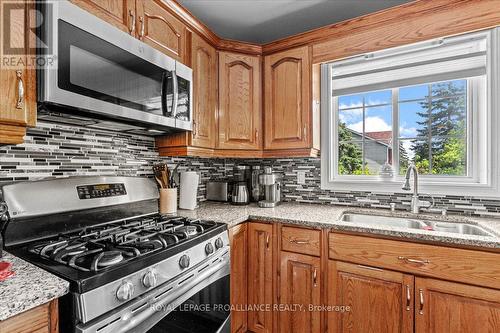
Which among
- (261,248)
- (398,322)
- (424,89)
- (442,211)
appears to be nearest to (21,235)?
→ (261,248)

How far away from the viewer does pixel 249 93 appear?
2.14m

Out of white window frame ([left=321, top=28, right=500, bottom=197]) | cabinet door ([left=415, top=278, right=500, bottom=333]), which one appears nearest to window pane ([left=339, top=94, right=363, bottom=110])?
white window frame ([left=321, top=28, right=500, bottom=197])

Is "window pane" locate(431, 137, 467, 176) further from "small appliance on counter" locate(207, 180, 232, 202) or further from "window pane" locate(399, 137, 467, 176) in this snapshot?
"small appliance on counter" locate(207, 180, 232, 202)

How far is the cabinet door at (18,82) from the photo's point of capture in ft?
2.89

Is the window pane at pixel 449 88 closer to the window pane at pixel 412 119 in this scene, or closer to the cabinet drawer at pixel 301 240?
the window pane at pixel 412 119

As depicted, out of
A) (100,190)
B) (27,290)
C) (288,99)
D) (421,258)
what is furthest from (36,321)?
(288,99)

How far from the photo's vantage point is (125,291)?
875 mm

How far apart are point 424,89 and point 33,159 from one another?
254 cm

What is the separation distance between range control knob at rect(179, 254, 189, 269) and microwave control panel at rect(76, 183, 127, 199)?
66 centimetres

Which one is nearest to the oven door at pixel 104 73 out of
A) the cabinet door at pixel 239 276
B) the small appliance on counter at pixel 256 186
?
the cabinet door at pixel 239 276

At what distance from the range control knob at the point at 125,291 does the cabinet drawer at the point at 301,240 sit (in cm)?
101

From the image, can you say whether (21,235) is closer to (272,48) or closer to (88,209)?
(88,209)

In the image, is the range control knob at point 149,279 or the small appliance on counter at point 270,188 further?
the small appliance on counter at point 270,188

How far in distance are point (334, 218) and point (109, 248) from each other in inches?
50.3
